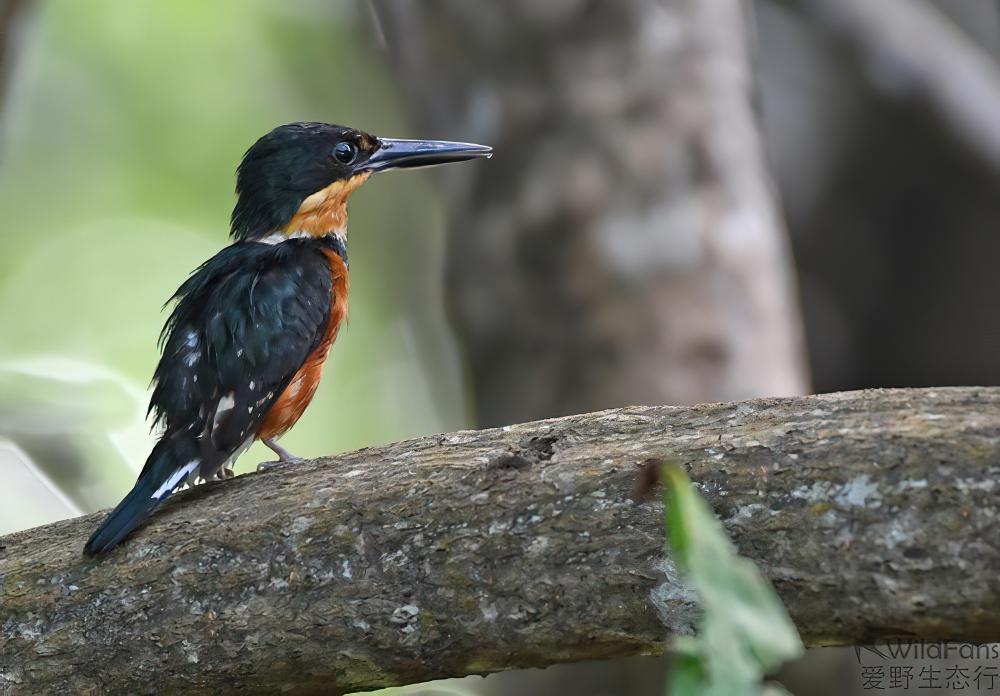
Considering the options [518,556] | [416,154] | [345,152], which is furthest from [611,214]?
[518,556]

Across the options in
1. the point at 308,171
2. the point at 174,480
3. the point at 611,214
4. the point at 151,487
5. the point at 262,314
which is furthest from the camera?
the point at 611,214

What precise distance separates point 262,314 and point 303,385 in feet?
0.96

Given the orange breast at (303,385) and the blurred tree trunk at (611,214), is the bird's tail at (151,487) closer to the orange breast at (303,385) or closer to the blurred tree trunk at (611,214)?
the orange breast at (303,385)

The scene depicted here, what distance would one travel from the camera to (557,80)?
5.37m

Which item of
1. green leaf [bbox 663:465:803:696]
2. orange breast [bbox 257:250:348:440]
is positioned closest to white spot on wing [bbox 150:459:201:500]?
orange breast [bbox 257:250:348:440]

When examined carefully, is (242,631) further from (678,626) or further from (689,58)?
(689,58)

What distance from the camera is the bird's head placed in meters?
4.45

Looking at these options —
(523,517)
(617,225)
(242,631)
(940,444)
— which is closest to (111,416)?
(617,225)

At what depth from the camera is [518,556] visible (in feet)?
7.93

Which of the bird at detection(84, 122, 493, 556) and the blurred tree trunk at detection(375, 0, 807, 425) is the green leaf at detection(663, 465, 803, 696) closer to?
the bird at detection(84, 122, 493, 556)

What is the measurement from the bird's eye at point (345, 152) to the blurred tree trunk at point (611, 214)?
0.97 metres

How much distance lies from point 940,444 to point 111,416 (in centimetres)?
434

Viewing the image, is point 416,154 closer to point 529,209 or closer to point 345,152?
point 345,152

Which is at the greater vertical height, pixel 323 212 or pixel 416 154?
pixel 416 154
